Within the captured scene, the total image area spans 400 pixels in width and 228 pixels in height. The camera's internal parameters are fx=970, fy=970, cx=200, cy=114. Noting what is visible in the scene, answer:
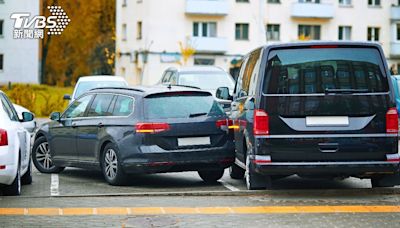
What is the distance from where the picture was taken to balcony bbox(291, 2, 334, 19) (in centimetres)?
7062

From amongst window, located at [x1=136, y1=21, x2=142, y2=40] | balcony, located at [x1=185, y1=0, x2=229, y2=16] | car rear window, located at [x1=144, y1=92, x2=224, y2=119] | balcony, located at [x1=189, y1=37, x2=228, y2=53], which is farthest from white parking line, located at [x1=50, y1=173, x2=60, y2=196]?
window, located at [x1=136, y1=21, x2=142, y2=40]

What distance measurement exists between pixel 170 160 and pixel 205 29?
186 ft

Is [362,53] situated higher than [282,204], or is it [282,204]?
[362,53]

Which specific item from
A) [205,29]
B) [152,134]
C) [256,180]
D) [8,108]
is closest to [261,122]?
[256,180]

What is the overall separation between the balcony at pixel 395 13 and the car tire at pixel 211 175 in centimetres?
6030

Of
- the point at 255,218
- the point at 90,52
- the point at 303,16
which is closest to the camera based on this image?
the point at 255,218

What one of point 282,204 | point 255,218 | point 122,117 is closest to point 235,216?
point 255,218

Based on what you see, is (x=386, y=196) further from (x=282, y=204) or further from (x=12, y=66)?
(x=12, y=66)

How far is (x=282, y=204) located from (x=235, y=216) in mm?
1147

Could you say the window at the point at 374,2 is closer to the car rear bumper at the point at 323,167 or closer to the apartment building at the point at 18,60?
the apartment building at the point at 18,60

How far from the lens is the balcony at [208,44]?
68562 millimetres

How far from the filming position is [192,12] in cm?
6850

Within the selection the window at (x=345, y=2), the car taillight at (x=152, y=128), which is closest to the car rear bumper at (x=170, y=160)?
the car taillight at (x=152, y=128)

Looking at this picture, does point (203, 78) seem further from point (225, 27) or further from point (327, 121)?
point (225, 27)
